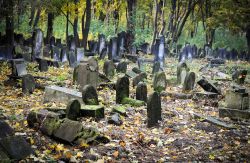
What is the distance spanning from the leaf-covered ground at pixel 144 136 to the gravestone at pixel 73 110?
0.27 metres

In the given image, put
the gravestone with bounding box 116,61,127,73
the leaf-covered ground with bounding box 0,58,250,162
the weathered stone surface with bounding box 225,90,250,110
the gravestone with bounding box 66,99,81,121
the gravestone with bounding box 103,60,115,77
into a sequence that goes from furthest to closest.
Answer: the gravestone with bounding box 116,61,127,73, the gravestone with bounding box 103,60,115,77, the weathered stone surface with bounding box 225,90,250,110, the gravestone with bounding box 66,99,81,121, the leaf-covered ground with bounding box 0,58,250,162

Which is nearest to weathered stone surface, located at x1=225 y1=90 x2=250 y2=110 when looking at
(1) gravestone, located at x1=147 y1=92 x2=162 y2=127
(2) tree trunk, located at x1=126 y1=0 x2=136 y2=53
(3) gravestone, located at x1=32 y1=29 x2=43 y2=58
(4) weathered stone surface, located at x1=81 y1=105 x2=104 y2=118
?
(1) gravestone, located at x1=147 y1=92 x2=162 y2=127

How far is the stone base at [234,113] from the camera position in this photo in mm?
9297

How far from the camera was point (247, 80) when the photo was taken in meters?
16.1

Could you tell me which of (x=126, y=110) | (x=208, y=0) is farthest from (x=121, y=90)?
(x=208, y=0)

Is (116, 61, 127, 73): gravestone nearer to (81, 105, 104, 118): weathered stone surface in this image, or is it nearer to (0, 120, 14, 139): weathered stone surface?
(81, 105, 104, 118): weathered stone surface

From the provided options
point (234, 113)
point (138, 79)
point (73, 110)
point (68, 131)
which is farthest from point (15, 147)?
point (138, 79)

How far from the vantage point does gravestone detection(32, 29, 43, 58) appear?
15742mm

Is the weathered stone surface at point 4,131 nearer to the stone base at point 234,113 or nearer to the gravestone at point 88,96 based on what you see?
the gravestone at point 88,96

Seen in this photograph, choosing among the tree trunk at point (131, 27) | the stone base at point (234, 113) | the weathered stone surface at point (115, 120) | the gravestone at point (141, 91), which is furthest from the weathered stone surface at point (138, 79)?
the tree trunk at point (131, 27)

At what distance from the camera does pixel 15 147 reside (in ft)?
17.7

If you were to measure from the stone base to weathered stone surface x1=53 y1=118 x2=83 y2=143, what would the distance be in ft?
14.6

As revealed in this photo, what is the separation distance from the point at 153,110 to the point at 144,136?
1038 millimetres

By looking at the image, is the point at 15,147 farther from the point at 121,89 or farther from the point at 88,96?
the point at 121,89
